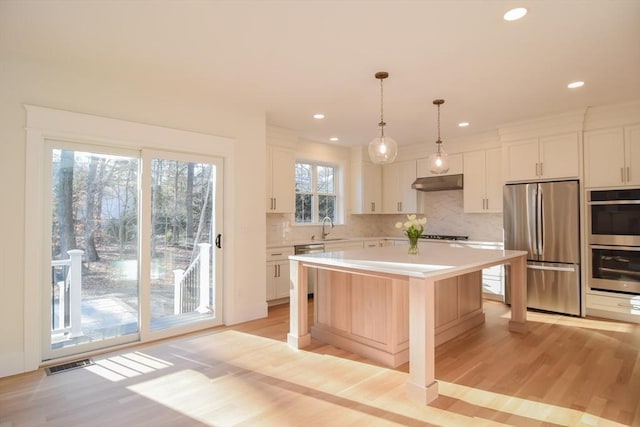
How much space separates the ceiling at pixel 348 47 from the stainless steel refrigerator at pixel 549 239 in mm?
1216

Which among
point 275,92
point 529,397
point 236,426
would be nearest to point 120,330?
point 236,426

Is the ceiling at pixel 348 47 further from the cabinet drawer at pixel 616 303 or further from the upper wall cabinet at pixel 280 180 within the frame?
the cabinet drawer at pixel 616 303

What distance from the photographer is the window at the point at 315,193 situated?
20.0 ft

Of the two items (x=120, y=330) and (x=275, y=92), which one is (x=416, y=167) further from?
(x=120, y=330)

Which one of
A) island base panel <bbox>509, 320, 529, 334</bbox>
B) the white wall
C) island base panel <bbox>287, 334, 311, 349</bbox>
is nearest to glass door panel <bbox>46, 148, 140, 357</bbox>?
the white wall

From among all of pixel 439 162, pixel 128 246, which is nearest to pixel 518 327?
pixel 439 162

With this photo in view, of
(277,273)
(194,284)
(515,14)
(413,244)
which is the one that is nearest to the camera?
(515,14)

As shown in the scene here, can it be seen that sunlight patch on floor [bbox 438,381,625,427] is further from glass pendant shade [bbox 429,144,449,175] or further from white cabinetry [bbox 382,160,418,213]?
white cabinetry [bbox 382,160,418,213]

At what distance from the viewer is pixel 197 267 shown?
3.96m

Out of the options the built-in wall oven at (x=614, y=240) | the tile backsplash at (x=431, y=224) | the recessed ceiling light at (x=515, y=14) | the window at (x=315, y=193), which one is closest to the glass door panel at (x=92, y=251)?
the tile backsplash at (x=431, y=224)

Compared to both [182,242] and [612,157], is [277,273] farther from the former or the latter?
[612,157]

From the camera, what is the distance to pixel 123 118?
3.36 m

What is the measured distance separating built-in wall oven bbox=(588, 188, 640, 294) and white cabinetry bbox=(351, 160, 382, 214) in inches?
129

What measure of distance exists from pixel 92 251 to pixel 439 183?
497 centimetres
